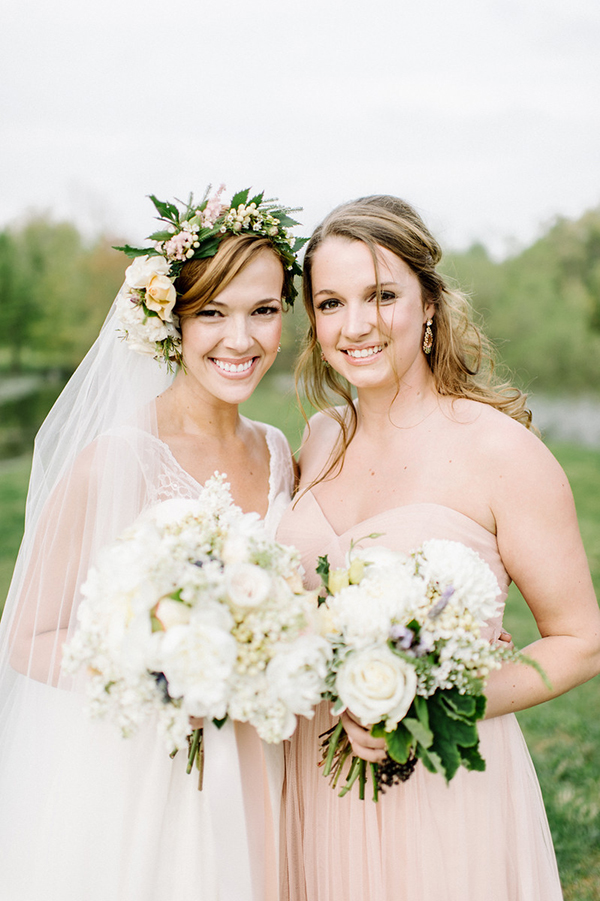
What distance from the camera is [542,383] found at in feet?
71.2

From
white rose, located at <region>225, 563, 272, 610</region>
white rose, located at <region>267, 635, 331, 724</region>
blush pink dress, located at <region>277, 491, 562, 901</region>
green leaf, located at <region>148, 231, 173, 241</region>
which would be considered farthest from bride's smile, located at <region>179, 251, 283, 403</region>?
white rose, located at <region>267, 635, 331, 724</region>

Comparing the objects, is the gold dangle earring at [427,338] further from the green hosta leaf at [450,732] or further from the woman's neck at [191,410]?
the green hosta leaf at [450,732]

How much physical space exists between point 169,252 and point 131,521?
1.14 m

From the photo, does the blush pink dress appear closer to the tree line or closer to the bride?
the bride

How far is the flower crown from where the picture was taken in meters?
3.01

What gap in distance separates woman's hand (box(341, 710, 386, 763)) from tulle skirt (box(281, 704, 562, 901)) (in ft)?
1.66

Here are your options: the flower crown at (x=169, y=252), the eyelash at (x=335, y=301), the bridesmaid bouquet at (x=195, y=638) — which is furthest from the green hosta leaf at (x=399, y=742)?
the flower crown at (x=169, y=252)

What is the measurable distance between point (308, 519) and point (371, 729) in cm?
119

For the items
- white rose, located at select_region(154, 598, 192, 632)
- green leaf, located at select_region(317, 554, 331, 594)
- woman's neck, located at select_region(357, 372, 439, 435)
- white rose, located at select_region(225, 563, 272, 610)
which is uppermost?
woman's neck, located at select_region(357, 372, 439, 435)

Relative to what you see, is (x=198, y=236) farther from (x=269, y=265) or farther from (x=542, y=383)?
(x=542, y=383)

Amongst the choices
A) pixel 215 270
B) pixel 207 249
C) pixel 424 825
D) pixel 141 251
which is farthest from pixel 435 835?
pixel 141 251

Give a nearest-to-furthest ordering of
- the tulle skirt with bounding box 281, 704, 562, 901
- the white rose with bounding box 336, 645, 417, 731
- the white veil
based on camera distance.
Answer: the white rose with bounding box 336, 645, 417, 731 → the tulle skirt with bounding box 281, 704, 562, 901 → the white veil

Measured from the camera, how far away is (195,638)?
5.51ft

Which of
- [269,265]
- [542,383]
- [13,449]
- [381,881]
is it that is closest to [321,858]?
[381,881]
